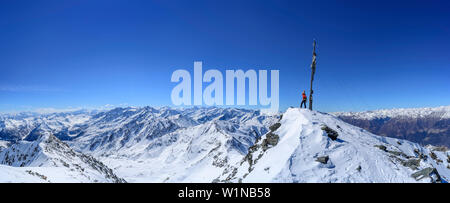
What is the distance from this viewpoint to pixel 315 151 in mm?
21391

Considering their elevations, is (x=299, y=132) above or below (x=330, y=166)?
above

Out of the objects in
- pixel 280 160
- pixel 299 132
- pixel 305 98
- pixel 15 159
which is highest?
pixel 305 98

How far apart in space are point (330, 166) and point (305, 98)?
565 inches
